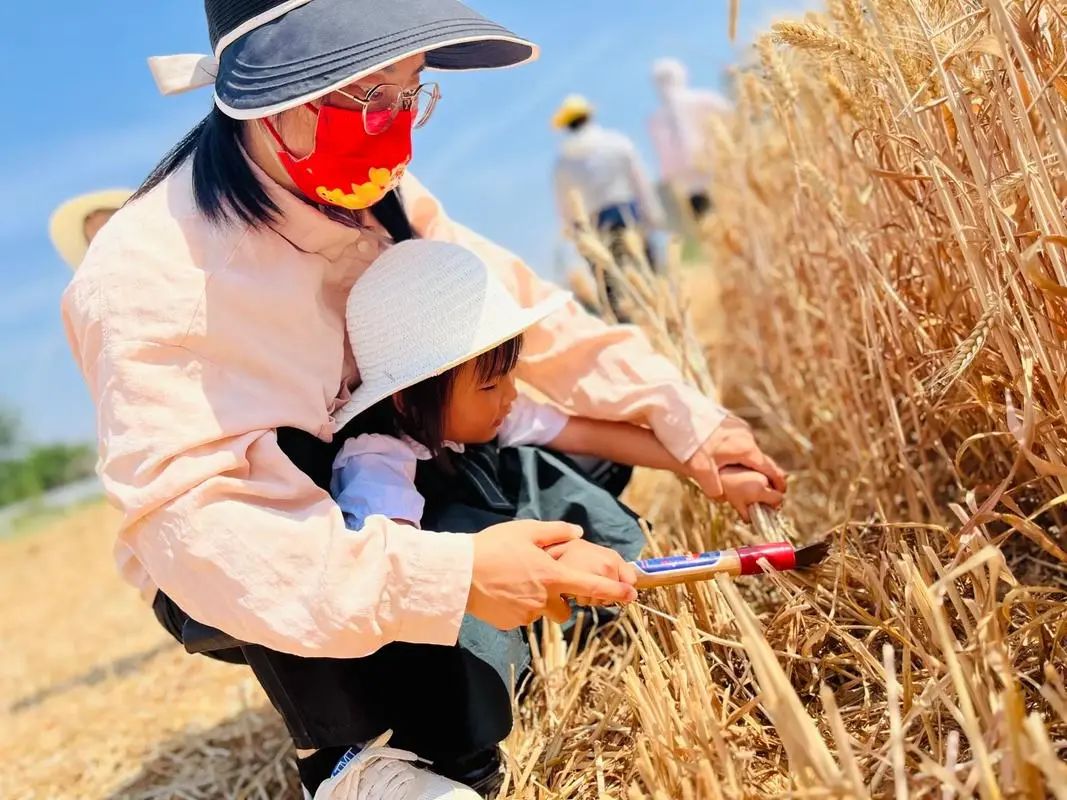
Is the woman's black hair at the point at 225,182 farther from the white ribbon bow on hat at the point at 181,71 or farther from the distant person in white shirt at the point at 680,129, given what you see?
the distant person in white shirt at the point at 680,129

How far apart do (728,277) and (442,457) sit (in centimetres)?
191

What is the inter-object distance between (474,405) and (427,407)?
0.05 m

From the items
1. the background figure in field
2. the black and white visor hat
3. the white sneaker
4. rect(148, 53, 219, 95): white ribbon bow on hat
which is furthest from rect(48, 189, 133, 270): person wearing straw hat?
the background figure in field

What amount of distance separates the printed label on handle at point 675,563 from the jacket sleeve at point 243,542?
213mm

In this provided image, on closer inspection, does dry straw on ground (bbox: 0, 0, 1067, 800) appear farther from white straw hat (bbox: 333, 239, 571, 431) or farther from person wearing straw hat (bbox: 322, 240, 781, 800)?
white straw hat (bbox: 333, 239, 571, 431)

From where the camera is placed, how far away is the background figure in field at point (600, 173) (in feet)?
11.0

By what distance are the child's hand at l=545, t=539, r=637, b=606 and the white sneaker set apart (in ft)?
0.75

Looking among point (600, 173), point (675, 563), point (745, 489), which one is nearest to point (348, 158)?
point (675, 563)

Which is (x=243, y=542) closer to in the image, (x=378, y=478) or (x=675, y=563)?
(x=378, y=478)

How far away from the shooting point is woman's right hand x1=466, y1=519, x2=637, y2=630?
2.86 ft

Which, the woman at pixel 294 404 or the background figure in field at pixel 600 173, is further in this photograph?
the background figure in field at pixel 600 173

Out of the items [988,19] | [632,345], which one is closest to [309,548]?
[632,345]

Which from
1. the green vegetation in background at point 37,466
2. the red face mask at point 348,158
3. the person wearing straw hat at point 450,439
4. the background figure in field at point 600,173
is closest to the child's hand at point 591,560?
the person wearing straw hat at point 450,439

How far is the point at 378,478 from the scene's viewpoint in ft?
3.38
